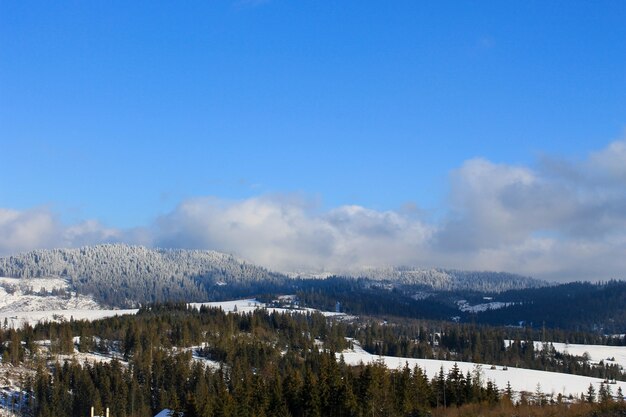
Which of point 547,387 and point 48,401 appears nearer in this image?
point 48,401

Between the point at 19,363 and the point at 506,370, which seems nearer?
the point at 19,363

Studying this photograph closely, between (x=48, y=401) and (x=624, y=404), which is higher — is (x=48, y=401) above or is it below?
below

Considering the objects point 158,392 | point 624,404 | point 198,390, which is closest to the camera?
point 624,404

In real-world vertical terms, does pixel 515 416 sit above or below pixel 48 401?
above

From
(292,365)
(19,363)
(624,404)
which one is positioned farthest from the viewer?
(292,365)

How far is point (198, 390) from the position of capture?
15238cm

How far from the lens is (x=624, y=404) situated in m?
80.6

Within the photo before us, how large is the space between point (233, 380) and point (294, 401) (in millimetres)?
54953

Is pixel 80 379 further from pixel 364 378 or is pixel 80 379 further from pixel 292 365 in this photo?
pixel 364 378

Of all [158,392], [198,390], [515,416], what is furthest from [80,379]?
[515,416]

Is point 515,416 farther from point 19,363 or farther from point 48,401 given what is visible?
point 19,363

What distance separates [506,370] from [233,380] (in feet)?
269

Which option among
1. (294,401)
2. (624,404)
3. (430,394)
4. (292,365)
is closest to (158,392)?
(292,365)

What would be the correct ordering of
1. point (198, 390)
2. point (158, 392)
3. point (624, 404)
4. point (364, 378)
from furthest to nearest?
1. point (158, 392)
2. point (198, 390)
3. point (364, 378)
4. point (624, 404)
